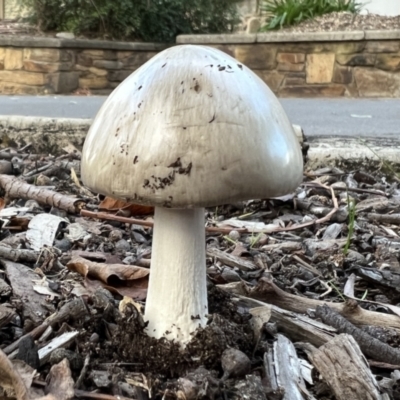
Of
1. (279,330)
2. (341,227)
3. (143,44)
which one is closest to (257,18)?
(143,44)

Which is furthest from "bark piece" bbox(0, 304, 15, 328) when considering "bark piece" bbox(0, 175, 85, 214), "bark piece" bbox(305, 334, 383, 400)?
"bark piece" bbox(0, 175, 85, 214)

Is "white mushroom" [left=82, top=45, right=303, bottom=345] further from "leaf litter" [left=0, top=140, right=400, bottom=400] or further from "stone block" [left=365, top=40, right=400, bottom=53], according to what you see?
A: "stone block" [left=365, top=40, right=400, bottom=53]

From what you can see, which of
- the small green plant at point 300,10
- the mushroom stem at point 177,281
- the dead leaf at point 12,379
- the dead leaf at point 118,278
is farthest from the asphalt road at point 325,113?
the dead leaf at point 12,379

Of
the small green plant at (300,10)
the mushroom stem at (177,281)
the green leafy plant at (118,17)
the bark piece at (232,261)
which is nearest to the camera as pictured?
A: the mushroom stem at (177,281)

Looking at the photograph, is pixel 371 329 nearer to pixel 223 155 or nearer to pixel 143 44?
pixel 223 155

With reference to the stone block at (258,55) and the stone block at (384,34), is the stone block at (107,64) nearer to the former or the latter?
the stone block at (258,55)

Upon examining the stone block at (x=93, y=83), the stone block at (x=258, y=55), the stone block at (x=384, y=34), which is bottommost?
the stone block at (x=93, y=83)

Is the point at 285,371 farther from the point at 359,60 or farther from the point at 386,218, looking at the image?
the point at 359,60
